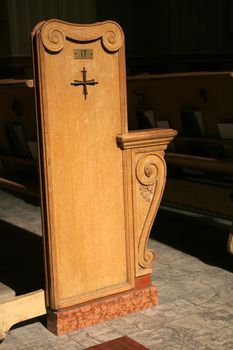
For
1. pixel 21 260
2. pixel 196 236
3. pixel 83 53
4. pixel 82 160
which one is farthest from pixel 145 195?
pixel 196 236

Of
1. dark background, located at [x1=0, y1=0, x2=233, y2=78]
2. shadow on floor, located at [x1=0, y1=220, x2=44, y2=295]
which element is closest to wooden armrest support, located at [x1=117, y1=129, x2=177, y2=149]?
shadow on floor, located at [x1=0, y1=220, x2=44, y2=295]

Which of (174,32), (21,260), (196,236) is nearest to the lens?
(21,260)

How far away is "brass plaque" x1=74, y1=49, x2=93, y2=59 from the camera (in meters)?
2.21

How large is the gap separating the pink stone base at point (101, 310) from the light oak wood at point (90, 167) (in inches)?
1.2

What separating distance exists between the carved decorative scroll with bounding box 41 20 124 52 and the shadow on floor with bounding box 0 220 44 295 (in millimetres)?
1106

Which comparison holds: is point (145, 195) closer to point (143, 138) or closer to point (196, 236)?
point (143, 138)

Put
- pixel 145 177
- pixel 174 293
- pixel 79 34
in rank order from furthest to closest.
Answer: pixel 174 293 → pixel 145 177 → pixel 79 34

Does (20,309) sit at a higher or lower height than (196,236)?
higher

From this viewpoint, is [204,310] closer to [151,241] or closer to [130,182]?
[130,182]

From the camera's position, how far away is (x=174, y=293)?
106 inches

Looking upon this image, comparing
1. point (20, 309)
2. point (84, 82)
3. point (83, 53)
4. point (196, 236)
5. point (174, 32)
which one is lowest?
point (196, 236)

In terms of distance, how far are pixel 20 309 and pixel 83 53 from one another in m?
0.98

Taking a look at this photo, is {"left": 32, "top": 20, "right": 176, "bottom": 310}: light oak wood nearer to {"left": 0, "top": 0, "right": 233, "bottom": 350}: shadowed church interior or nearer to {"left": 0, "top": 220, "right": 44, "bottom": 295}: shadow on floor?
{"left": 0, "top": 0, "right": 233, "bottom": 350}: shadowed church interior

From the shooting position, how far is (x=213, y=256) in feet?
10.5
